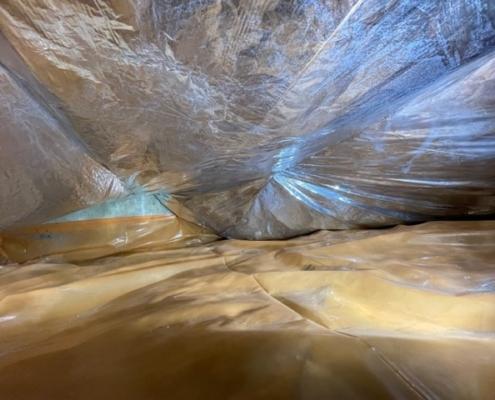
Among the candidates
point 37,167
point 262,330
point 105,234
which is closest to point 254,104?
point 262,330

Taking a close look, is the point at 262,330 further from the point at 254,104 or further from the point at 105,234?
the point at 105,234

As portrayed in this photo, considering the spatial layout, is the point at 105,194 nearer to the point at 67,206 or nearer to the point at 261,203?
the point at 67,206

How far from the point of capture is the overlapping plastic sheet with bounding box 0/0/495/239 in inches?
22.7

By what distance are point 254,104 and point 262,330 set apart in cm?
51

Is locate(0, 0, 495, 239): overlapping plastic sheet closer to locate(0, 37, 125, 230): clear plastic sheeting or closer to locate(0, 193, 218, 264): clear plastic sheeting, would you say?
locate(0, 37, 125, 230): clear plastic sheeting

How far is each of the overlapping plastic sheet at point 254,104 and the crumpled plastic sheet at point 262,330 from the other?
0.34 meters

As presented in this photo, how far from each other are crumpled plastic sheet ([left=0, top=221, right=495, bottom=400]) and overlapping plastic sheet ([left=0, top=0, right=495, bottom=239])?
34cm

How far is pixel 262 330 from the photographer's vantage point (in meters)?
0.50

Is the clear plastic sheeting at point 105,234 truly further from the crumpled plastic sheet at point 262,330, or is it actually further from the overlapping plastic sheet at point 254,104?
the crumpled plastic sheet at point 262,330

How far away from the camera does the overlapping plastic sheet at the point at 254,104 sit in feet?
1.89

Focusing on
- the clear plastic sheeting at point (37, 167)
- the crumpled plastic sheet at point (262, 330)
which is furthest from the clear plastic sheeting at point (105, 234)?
the crumpled plastic sheet at point (262, 330)

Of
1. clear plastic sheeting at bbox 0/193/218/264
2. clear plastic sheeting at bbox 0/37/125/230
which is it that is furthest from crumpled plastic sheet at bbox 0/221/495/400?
clear plastic sheeting at bbox 0/193/218/264

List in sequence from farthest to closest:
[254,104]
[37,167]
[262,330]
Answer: [37,167] < [254,104] < [262,330]

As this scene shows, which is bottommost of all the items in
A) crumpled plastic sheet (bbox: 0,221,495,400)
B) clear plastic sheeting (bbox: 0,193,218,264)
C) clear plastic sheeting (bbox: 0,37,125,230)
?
crumpled plastic sheet (bbox: 0,221,495,400)
